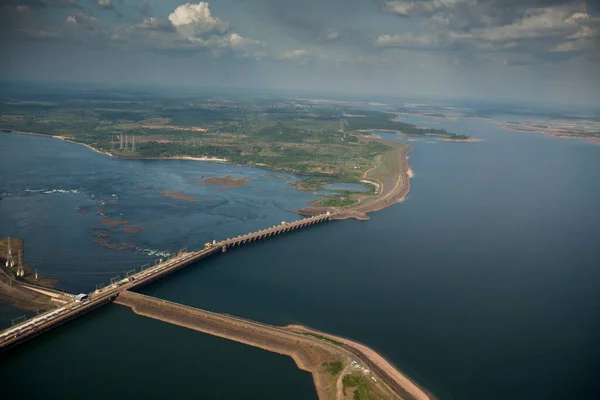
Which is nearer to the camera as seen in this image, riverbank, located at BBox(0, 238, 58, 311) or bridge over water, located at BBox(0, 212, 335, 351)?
bridge over water, located at BBox(0, 212, 335, 351)

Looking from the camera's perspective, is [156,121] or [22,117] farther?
[156,121]

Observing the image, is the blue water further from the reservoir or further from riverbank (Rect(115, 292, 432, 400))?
riverbank (Rect(115, 292, 432, 400))

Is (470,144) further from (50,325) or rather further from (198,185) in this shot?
(50,325)

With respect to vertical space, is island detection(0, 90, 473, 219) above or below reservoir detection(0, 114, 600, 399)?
above

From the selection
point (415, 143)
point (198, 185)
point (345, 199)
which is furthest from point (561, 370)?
point (415, 143)

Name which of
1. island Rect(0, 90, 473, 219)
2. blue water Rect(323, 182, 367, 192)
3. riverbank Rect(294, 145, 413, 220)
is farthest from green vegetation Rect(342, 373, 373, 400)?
blue water Rect(323, 182, 367, 192)

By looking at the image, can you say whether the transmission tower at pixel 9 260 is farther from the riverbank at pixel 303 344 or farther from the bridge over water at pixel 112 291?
the riverbank at pixel 303 344

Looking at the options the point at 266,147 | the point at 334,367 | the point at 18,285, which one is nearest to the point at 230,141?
the point at 266,147

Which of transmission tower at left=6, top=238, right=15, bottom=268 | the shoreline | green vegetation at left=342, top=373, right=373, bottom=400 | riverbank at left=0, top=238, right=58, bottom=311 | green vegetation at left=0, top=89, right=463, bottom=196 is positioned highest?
green vegetation at left=0, top=89, right=463, bottom=196
